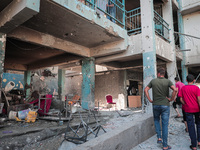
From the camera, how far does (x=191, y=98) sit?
2.72 m

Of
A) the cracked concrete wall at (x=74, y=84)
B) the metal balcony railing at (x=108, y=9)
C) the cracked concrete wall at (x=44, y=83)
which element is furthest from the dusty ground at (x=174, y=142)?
the cracked concrete wall at (x=74, y=84)

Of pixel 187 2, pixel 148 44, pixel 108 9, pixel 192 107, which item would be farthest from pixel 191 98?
pixel 187 2

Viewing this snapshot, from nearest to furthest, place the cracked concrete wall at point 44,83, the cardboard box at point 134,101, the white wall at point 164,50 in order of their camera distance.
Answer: the white wall at point 164,50 < the cardboard box at point 134,101 < the cracked concrete wall at point 44,83

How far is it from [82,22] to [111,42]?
94.7 inches

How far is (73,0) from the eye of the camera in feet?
15.3

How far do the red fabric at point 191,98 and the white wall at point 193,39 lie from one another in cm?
824

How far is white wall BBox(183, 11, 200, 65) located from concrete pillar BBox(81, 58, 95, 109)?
6557mm

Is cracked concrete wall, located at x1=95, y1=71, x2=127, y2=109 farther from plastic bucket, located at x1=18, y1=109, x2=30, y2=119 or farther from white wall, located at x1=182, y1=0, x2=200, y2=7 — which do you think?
plastic bucket, located at x1=18, y1=109, x2=30, y2=119

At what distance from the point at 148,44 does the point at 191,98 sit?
4.27 metres

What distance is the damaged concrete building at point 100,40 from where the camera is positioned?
15.3ft

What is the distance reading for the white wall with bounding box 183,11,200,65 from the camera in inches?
379

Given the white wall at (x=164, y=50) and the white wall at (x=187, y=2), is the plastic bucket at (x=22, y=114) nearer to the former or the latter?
the white wall at (x=164, y=50)

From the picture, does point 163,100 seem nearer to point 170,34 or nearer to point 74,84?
point 170,34

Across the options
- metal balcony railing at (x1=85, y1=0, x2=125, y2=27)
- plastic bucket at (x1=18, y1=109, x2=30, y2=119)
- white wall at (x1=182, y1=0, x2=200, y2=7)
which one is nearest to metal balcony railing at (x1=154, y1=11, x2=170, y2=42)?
metal balcony railing at (x1=85, y1=0, x2=125, y2=27)
